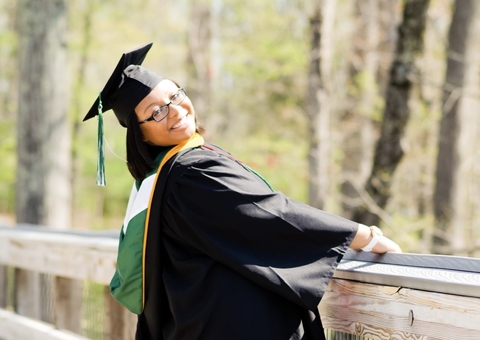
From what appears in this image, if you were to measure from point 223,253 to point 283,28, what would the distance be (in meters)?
12.6

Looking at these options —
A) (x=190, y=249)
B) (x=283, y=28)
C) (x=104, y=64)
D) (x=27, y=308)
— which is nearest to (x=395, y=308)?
(x=190, y=249)

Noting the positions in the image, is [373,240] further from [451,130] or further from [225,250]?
[451,130]

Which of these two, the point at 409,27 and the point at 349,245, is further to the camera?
the point at 409,27

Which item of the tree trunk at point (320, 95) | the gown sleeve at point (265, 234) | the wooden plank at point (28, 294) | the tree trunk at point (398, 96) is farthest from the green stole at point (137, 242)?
the tree trunk at point (320, 95)

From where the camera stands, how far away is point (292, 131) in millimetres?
15656

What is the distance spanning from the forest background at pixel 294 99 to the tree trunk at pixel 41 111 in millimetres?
13

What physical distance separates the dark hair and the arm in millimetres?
792

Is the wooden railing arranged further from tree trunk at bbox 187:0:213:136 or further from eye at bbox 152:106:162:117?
tree trunk at bbox 187:0:213:136

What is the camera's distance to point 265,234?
1967mm

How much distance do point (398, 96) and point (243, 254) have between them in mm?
4863

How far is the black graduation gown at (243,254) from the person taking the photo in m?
1.95

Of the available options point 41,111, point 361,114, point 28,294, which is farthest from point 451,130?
point 28,294

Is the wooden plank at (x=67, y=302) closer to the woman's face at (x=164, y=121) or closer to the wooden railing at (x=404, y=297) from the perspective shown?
the woman's face at (x=164, y=121)

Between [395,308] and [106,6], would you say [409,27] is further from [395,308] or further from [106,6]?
[106,6]
